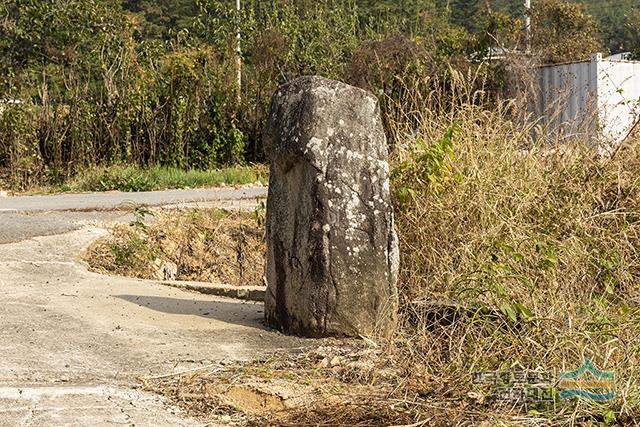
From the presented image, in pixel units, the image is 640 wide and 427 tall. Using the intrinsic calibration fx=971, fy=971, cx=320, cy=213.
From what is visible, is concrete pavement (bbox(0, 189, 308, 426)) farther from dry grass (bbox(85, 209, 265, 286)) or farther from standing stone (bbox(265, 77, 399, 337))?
dry grass (bbox(85, 209, 265, 286))

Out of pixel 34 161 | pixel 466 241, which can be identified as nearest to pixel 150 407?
pixel 466 241

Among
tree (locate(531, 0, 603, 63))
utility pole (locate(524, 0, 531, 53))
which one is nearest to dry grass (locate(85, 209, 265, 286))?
tree (locate(531, 0, 603, 63))

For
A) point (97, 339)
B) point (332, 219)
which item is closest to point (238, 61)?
point (332, 219)

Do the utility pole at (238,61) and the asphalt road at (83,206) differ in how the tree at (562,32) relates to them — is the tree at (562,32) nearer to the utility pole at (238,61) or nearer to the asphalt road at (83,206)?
the utility pole at (238,61)

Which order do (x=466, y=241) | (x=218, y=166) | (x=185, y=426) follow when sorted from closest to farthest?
1. (x=185, y=426)
2. (x=466, y=241)
3. (x=218, y=166)

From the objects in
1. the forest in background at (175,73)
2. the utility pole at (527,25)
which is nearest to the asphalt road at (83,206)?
the forest in background at (175,73)

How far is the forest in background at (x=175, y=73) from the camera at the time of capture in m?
16.5

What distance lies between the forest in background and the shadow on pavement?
288 inches

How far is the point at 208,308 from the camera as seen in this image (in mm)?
6770

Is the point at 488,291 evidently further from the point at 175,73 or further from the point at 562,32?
the point at 562,32

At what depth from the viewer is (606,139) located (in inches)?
335

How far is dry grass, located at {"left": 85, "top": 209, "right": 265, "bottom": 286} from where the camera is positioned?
8727 mm

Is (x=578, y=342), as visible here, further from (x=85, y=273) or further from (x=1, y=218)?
(x=1, y=218)

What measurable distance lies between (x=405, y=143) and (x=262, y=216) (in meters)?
2.31
